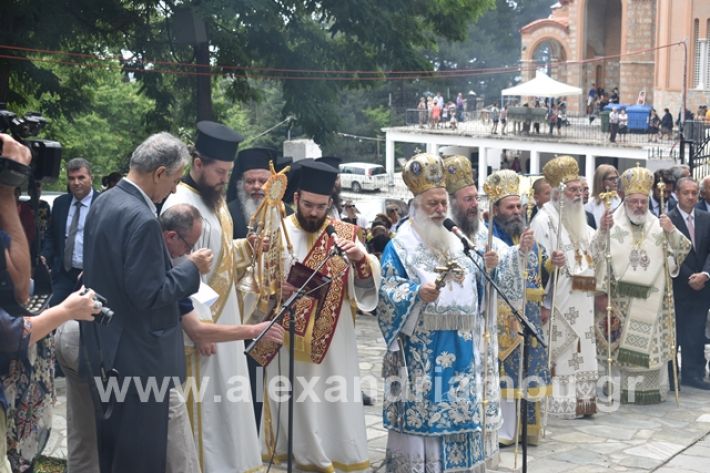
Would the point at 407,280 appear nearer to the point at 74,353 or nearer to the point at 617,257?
the point at 74,353

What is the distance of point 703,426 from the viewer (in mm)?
9703

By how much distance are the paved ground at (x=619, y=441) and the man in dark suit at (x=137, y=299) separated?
2572mm

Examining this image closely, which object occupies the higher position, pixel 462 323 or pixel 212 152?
pixel 212 152

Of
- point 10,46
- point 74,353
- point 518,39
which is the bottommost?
point 74,353

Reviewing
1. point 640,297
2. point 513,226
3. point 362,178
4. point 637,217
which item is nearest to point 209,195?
point 513,226

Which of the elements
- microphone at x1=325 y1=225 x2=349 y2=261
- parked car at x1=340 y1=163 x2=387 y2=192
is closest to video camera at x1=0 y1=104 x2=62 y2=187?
microphone at x1=325 y1=225 x2=349 y2=261

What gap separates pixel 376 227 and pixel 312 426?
7018mm

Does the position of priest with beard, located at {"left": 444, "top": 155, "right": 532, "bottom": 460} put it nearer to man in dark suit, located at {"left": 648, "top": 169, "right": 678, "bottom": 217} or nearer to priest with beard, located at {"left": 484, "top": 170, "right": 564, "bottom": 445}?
priest with beard, located at {"left": 484, "top": 170, "right": 564, "bottom": 445}

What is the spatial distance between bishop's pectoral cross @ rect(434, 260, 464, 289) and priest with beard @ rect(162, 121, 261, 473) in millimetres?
1244

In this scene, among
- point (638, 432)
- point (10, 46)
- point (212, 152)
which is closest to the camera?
point (212, 152)

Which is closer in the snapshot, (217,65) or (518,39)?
(217,65)

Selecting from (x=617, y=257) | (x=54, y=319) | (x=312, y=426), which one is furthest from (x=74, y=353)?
(x=617, y=257)

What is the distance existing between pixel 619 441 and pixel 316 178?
332 cm

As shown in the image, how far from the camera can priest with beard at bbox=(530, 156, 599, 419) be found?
9.80m
